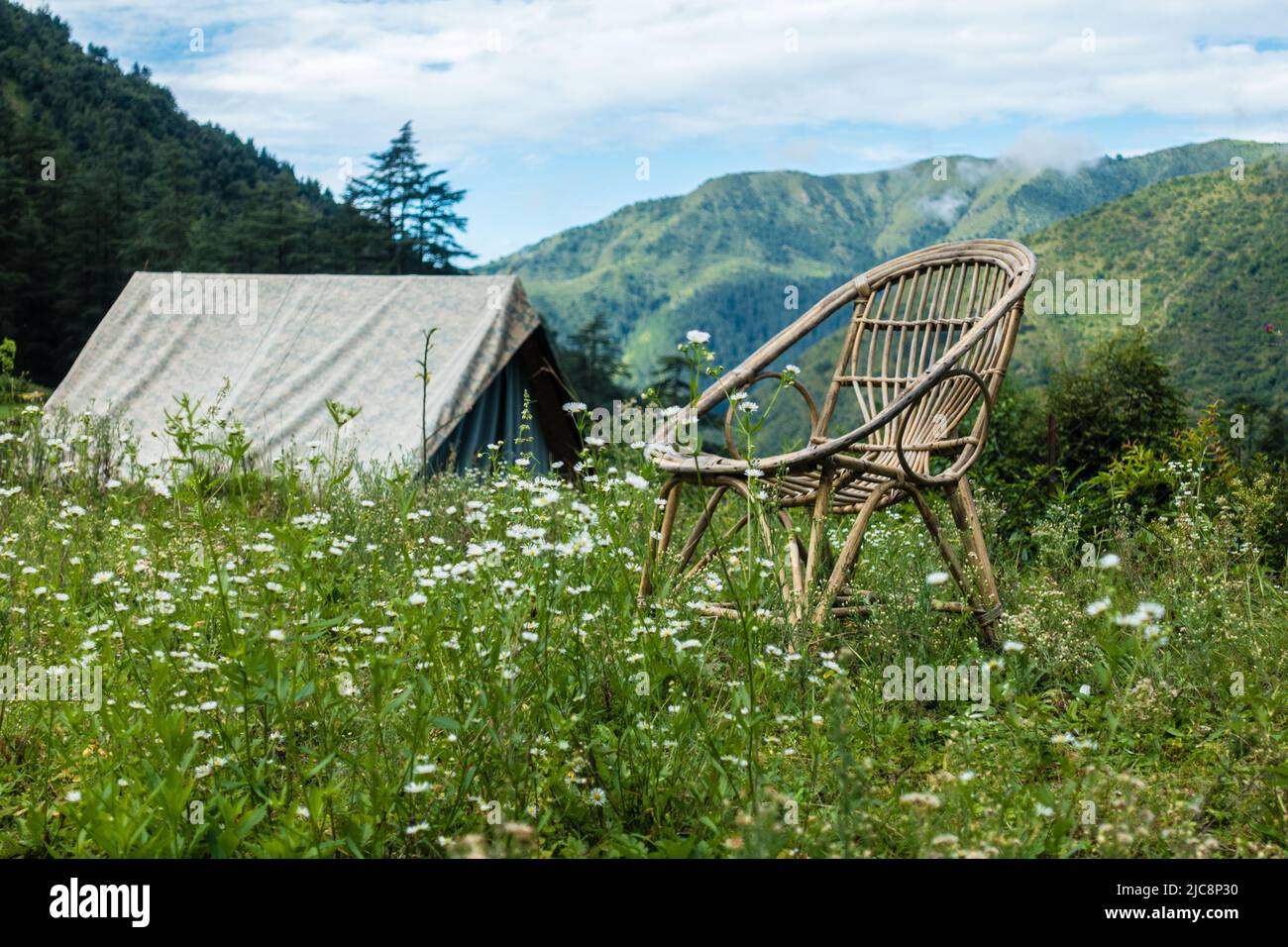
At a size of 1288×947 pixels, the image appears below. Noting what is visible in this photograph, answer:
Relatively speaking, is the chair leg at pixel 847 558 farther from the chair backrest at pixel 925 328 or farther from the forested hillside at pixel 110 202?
the forested hillside at pixel 110 202

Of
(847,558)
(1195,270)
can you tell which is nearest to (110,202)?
(1195,270)

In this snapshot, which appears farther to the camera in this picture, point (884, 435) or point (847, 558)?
point (884, 435)

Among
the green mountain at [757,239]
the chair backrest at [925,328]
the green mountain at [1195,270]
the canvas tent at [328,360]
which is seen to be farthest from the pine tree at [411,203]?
the green mountain at [757,239]

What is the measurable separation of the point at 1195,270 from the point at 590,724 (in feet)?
81.4

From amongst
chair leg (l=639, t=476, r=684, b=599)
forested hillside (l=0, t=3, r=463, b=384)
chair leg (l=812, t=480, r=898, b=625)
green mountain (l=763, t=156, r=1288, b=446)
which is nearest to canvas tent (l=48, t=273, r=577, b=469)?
chair leg (l=639, t=476, r=684, b=599)

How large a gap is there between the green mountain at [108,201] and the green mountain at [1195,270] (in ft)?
65.9

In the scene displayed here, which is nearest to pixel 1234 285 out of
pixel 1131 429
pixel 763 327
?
pixel 1131 429

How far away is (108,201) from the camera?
3130cm

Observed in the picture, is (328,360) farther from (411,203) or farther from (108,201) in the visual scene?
(411,203)

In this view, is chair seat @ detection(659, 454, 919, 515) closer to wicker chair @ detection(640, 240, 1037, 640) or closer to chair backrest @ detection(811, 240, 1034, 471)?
wicker chair @ detection(640, 240, 1037, 640)

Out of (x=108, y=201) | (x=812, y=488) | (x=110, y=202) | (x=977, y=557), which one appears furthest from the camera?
(x=110, y=202)

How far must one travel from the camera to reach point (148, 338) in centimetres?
837

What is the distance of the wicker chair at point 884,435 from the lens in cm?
306
